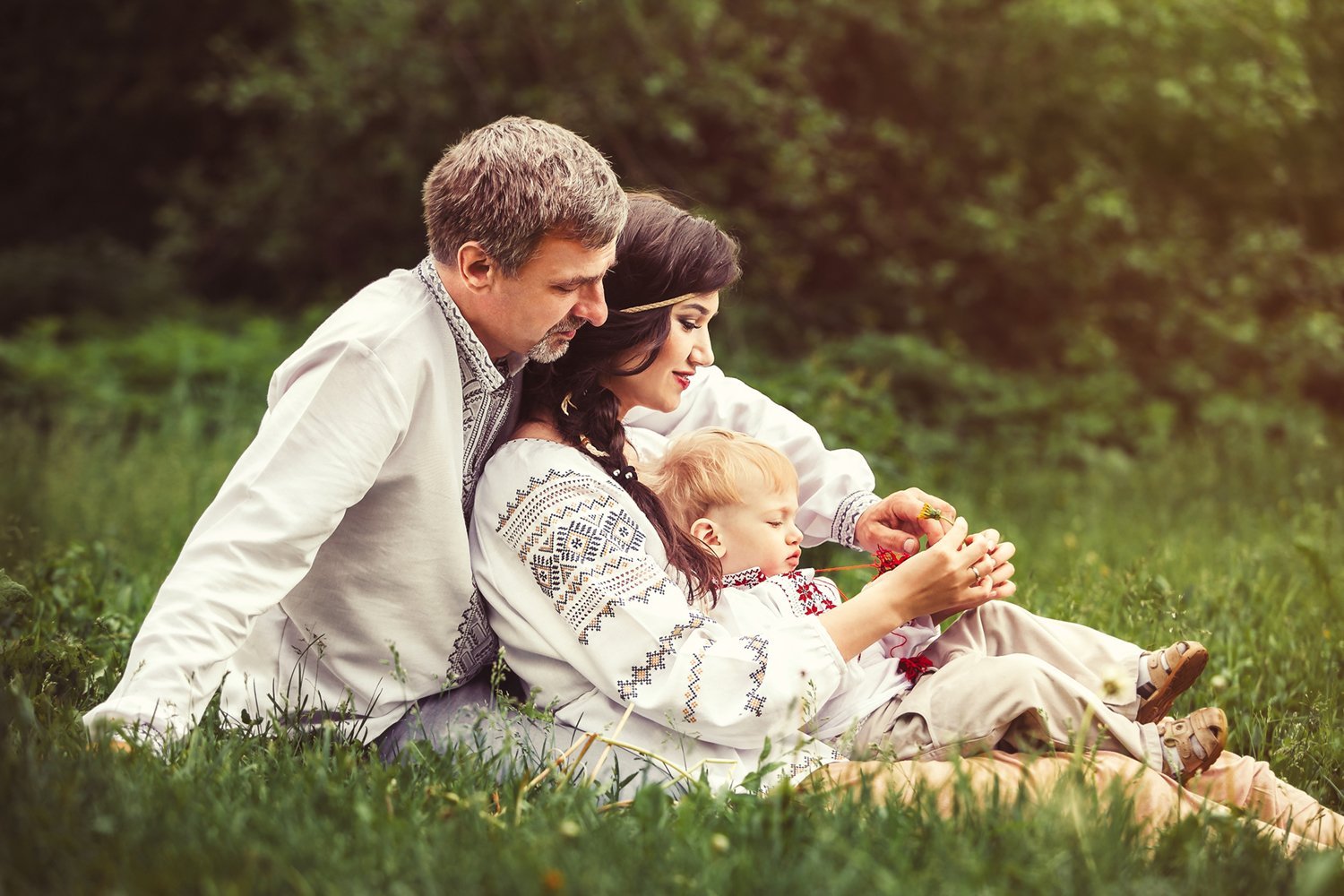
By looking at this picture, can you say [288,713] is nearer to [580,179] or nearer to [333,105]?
[580,179]

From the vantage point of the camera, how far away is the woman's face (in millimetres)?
3010

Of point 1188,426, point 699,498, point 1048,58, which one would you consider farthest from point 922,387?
point 699,498

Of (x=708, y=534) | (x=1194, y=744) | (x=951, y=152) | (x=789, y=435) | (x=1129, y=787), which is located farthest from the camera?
(x=951, y=152)

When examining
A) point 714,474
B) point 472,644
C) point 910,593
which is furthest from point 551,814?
point 714,474

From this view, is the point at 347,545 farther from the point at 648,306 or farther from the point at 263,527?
the point at 648,306

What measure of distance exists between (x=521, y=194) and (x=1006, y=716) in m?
1.46

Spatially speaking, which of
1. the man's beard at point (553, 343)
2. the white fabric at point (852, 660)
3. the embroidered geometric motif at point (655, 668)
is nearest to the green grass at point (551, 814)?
the embroidered geometric motif at point (655, 668)

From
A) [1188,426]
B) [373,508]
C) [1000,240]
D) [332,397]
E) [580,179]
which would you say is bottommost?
[1188,426]

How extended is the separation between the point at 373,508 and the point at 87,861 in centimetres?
98

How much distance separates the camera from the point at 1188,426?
9.44 metres

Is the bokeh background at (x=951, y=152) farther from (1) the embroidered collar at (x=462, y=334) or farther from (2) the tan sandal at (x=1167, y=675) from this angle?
(2) the tan sandal at (x=1167, y=675)

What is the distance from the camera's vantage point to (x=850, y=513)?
340cm

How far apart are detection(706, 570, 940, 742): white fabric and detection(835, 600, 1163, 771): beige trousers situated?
0.04 m

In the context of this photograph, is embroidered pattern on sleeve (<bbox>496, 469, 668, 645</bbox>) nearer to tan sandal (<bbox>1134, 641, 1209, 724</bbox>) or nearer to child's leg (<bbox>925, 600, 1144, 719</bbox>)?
child's leg (<bbox>925, 600, 1144, 719</bbox>)
